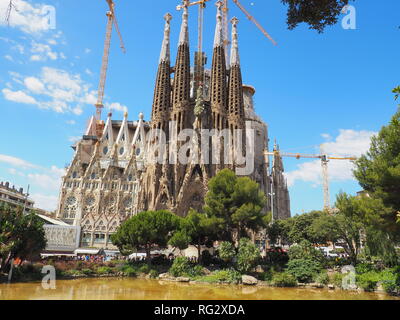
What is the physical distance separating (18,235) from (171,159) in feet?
91.6

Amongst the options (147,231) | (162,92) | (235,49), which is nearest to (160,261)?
(147,231)

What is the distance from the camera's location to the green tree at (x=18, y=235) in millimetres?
19766

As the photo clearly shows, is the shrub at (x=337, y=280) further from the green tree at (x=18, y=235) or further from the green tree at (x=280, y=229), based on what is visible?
the green tree at (x=18, y=235)

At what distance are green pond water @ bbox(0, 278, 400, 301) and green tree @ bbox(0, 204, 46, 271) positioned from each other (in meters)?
2.27

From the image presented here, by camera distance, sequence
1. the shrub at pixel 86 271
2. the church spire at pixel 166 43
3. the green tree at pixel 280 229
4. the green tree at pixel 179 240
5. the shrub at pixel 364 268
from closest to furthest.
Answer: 1. the shrub at pixel 364 268
2. the shrub at pixel 86 271
3. the green tree at pixel 179 240
4. the green tree at pixel 280 229
5. the church spire at pixel 166 43

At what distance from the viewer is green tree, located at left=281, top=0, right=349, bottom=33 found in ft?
36.0

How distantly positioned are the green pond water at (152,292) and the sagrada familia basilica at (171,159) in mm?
22403

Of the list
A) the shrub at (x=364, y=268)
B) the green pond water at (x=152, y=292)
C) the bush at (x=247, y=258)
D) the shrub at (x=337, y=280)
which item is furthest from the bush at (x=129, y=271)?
the shrub at (x=364, y=268)

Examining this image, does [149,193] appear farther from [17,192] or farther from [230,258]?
[17,192]

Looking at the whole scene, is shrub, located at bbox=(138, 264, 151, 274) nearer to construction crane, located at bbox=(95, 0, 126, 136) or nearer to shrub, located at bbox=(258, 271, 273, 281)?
shrub, located at bbox=(258, 271, 273, 281)

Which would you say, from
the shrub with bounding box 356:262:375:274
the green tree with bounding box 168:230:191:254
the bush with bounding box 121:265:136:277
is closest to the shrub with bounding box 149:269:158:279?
the bush with bounding box 121:265:136:277

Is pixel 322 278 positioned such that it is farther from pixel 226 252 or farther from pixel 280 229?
pixel 280 229

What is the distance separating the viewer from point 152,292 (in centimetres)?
1891

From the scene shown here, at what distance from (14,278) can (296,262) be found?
21901 mm
